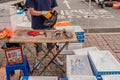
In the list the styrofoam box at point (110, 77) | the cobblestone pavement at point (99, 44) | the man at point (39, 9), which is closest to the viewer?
the styrofoam box at point (110, 77)

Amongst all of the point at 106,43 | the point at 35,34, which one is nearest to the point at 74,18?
the point at 106,43

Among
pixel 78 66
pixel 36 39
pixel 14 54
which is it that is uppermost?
pixel 36 39

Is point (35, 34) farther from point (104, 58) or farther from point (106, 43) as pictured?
point (106, 43)

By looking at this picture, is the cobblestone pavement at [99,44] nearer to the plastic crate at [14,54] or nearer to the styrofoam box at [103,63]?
the plastic crate at [14,54]

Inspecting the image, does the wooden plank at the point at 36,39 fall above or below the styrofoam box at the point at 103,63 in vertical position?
above

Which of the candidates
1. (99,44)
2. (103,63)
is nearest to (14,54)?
(103,63)

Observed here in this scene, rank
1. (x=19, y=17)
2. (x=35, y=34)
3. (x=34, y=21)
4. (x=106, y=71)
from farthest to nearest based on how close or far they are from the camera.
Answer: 1. (x=19, y=17)
2. (x=34, y=21)
3. (x=35, y=34)
4. (x=106, y=71)

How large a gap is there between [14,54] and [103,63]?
1409mm

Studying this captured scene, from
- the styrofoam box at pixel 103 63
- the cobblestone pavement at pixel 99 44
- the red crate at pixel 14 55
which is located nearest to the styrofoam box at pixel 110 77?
the styrofoam box at pixel 103 63

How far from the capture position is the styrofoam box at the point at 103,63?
111 inches

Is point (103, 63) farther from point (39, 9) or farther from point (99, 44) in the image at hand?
point (99, 44)

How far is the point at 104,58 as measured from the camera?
10.7ft

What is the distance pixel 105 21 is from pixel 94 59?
522cm

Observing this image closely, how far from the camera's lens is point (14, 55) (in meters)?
3.26
